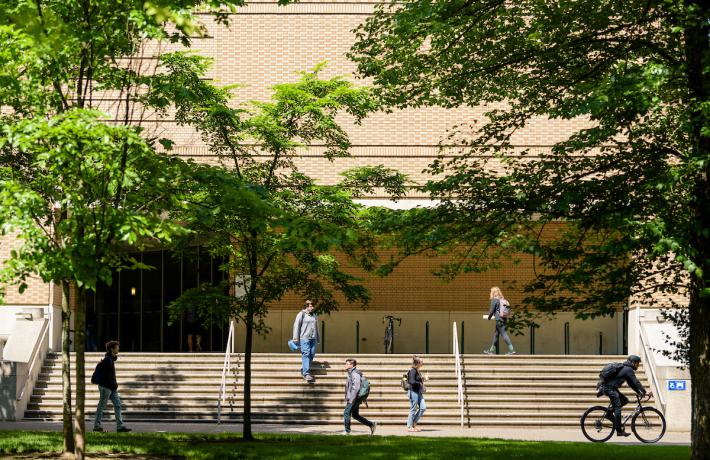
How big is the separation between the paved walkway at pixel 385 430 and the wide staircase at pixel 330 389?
720mm

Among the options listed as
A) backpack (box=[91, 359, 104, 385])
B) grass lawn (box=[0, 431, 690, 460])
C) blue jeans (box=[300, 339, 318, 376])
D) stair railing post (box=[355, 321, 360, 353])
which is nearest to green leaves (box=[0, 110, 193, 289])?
grass lawn (box=[0, 431, 690, 460])

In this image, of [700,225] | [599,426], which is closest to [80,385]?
[700,225]

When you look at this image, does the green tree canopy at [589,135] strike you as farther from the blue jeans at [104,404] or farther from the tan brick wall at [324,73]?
the tan brick wall at [324,73]

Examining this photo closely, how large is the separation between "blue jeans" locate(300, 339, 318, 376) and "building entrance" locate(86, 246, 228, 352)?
9.21m

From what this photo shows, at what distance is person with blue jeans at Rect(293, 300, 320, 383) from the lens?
2222 centimetres

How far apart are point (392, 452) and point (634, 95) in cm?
631

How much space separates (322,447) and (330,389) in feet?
24.2

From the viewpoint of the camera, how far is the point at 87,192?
11078mm

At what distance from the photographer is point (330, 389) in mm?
22562

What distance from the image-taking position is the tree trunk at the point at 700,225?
11102 mm

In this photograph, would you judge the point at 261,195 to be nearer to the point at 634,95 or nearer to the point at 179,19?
the point at 634,95

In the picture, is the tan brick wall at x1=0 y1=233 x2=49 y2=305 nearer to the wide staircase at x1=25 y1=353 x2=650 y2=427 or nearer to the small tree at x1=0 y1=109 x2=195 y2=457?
the wide staircase at x1=25 y1=353 x2=650 y2=427

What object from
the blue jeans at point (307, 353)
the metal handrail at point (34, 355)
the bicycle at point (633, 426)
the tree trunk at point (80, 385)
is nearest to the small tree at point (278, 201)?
the tree trunk at point (80, 385)

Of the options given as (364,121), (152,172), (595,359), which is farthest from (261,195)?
(364,121)
